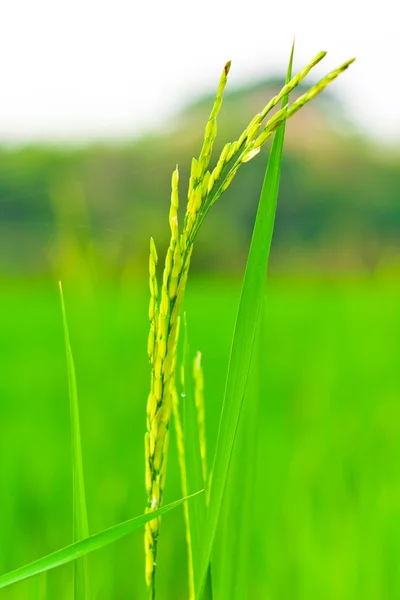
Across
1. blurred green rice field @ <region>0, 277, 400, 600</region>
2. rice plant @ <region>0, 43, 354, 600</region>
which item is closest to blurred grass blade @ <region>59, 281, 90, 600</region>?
rice plant @ <region>0, 43, 354, 600</region>

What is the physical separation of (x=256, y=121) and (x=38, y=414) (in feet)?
6.99

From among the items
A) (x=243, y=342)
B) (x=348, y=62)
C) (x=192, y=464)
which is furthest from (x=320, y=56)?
(x=192, y=464)

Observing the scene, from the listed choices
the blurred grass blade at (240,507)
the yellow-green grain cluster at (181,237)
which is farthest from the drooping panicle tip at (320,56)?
the blurred grass blade at (240,507)

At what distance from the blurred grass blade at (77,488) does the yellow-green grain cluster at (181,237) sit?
0.07m

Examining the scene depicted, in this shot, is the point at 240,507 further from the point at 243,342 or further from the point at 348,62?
the point at 348,62

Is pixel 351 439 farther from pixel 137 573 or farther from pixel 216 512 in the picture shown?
pixel 216 512

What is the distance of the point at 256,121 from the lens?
1.03 ft

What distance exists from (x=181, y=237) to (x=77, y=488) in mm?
192

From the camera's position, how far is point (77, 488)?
1.41 ft

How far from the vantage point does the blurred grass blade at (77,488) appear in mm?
430

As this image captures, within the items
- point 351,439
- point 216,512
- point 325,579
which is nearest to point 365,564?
point 325,579

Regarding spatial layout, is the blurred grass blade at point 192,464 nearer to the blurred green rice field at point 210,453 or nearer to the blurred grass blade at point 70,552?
the blurred grass blade at point 70,552

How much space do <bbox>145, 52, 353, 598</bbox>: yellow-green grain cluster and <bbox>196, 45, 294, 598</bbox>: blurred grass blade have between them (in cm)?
4

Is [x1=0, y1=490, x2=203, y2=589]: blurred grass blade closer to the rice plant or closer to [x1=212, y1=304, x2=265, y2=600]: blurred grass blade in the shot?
the rice plant
